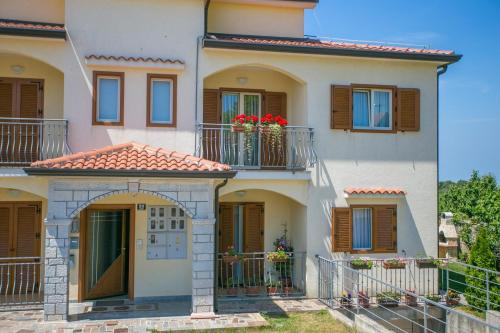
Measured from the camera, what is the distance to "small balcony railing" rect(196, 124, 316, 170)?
14.5 metres

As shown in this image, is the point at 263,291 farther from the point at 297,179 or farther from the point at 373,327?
the point at 373,327

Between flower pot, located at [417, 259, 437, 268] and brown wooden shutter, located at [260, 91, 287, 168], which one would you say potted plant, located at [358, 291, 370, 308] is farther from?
brown wooden shutter, located at [260, 91, 287, 168]

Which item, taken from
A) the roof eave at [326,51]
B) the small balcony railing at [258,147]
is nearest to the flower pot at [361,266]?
the small balcony railing at [258,147]

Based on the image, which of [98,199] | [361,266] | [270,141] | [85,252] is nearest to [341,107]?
[270,141]

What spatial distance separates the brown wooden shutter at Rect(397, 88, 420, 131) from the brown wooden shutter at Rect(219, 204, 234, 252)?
20.1 feet

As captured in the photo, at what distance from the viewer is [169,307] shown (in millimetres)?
13250

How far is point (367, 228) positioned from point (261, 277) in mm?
3747

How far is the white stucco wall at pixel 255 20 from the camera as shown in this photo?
1595 cm

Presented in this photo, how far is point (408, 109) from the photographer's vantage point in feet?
50.4

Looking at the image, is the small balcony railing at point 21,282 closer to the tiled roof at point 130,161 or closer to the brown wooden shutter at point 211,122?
the tiled roof at point 130,161

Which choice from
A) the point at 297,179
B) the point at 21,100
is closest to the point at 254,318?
the point at 297,179

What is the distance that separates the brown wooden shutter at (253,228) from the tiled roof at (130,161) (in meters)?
3.94

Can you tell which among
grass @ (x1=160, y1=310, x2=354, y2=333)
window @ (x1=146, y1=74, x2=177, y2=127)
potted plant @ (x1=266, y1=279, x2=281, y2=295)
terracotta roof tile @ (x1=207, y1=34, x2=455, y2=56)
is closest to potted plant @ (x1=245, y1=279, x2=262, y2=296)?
potted plant @ (x1=266, y1=279, x2=281, y2=295)

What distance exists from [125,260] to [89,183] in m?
3.85
